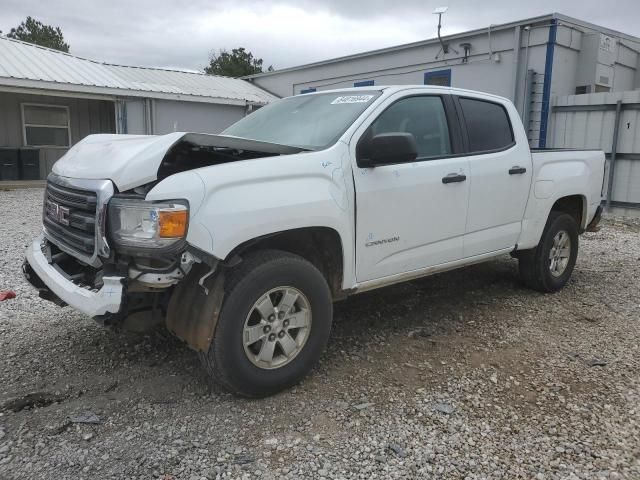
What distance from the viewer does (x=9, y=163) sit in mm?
15508

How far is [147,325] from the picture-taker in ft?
10.6

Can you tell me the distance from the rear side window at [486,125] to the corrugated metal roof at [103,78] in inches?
520

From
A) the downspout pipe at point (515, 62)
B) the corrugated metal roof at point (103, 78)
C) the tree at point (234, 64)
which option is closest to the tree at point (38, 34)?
the tree at point (234, 64)

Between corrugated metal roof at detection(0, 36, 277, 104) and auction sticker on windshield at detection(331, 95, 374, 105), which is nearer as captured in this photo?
auction sticker on windshield at detection(331, 95, 374, 105)

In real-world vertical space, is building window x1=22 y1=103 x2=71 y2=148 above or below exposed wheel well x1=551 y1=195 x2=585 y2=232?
above

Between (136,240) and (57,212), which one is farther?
(57,212)

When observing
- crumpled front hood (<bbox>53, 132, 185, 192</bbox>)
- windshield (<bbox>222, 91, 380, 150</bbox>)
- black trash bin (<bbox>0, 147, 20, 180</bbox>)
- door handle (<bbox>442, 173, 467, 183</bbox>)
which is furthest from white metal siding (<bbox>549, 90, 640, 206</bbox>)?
black trash bin (<bbox>0, 147, 20, 180</bbox>)

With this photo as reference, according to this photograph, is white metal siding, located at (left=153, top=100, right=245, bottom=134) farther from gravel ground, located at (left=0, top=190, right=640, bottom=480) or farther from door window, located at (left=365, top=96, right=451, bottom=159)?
door window, located at (left=365, top=96, right=451, bottom=159)

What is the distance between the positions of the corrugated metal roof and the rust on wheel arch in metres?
13.5

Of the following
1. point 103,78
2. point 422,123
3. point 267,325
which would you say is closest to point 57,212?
point 267,325

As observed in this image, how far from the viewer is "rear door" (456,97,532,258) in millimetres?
4512

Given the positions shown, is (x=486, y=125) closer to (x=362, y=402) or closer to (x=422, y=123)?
(x=422, y=123)

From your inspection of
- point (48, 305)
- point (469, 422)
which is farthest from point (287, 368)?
point (48, 305)

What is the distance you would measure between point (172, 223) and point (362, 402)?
156cm
